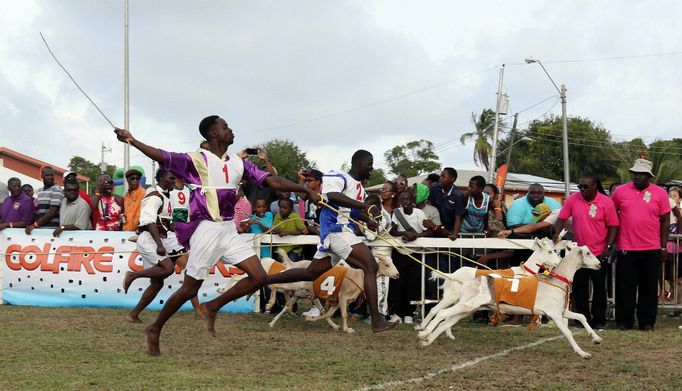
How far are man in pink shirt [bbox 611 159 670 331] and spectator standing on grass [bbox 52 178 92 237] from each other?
8337mm

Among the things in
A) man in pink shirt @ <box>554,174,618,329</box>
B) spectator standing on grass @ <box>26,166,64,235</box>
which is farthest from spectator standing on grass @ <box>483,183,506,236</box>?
spectator standing on grass @ <box>26,166,64,235</box>

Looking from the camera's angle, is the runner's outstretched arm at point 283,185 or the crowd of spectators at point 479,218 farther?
the crowd of spectators at point 479,218

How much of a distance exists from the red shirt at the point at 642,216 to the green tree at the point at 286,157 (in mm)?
46889

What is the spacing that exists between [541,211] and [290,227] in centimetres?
368

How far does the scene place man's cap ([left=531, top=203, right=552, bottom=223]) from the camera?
12297mm

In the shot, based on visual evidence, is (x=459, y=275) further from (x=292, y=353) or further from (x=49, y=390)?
(x=49, y=390)

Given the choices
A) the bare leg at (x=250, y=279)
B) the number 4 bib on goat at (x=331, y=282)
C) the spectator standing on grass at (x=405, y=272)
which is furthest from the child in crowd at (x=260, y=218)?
the bare leg at (x=250, y=279)

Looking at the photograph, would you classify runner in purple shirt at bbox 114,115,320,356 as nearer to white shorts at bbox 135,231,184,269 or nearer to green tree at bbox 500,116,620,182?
white shorts at bbox 135,231,184,269

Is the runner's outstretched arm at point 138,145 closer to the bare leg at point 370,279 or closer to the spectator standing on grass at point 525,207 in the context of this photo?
the bare leg at point 370,279

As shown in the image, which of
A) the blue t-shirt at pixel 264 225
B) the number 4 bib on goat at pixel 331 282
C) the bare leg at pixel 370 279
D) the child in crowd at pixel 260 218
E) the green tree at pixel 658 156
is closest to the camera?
the bare leg at pixel 370 279

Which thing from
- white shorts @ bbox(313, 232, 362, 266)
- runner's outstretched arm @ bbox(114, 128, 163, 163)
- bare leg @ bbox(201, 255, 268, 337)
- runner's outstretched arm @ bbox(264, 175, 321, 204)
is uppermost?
runner's outstretched arm @ bbox(114, 128, 163, 163)

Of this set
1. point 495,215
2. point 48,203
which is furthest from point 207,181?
point 48,203

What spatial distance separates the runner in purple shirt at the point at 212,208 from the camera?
8.41 meters

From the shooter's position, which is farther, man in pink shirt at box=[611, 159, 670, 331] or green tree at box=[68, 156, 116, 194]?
green tree at box=[68, 156, 116, 194]
